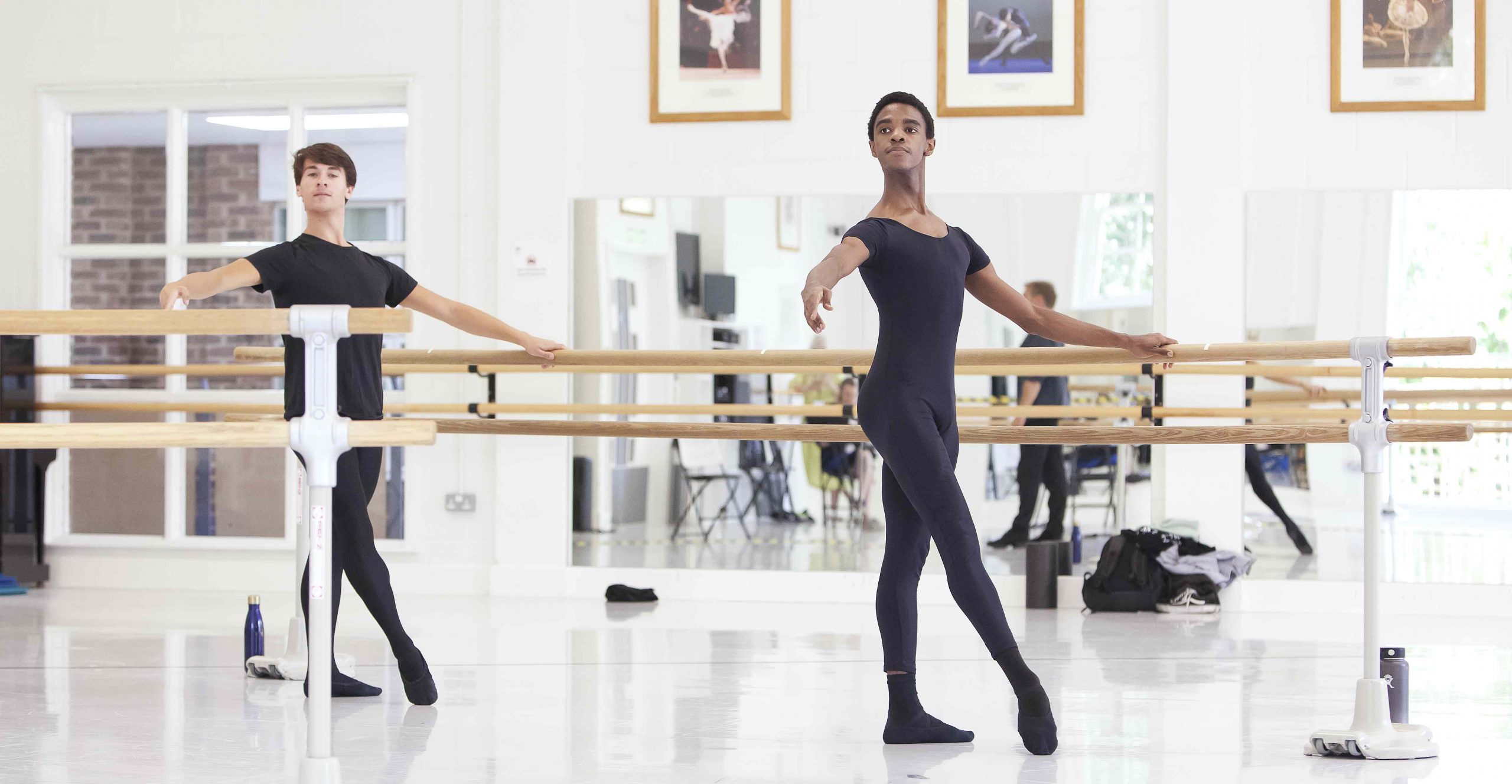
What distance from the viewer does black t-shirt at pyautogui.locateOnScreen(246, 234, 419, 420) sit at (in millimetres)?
3311

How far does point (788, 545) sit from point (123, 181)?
3432 millimetres

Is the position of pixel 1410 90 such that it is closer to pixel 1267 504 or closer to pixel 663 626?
pixel 1267 504

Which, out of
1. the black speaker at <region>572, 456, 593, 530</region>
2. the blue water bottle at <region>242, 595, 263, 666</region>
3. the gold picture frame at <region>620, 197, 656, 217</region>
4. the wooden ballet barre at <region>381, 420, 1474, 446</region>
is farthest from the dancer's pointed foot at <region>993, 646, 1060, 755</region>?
the gold picture frame at <region>620, 197, 656, 217</region>

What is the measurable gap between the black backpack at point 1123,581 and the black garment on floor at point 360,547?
9.85 ft

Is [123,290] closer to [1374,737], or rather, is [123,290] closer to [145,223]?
[145,223]

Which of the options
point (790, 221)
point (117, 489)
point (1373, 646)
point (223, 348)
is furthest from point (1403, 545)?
point (117, 489)

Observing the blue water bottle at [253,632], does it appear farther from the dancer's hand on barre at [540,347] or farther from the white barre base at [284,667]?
the dancer's hand on barre at [540,347]

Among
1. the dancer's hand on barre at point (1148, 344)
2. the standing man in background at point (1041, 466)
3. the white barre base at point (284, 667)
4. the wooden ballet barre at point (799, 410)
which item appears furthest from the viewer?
the standing man in background at point (1041, 466)

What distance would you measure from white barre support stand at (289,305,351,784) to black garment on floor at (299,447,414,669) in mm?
942

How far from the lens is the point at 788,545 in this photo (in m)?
6.52

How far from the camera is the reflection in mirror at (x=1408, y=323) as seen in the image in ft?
18.9

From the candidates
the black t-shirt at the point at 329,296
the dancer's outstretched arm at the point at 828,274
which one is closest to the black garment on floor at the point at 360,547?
the black t-shirt at the point at 329,296

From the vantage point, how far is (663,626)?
514 centimetres

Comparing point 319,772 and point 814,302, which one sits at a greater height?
point 814,302
